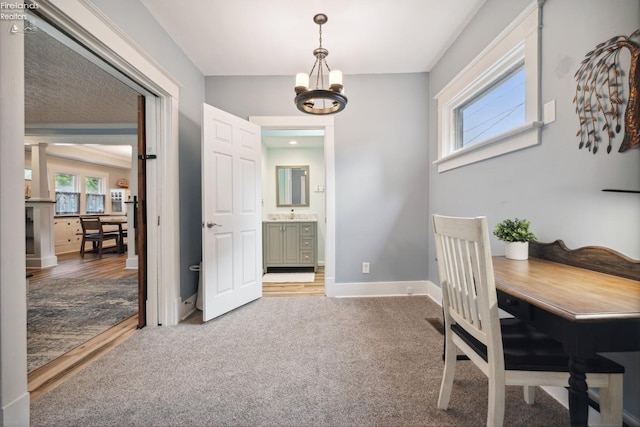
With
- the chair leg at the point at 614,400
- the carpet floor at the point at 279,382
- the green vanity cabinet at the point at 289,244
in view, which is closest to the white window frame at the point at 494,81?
the chair leg at the point at 614,400

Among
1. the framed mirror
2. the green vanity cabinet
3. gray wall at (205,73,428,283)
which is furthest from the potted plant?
the framed mirror

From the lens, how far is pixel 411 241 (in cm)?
298

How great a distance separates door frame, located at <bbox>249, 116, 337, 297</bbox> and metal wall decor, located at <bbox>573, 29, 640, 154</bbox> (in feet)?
6.67

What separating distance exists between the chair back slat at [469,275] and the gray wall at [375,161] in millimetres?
1710

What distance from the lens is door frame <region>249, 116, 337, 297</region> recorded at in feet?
9.51

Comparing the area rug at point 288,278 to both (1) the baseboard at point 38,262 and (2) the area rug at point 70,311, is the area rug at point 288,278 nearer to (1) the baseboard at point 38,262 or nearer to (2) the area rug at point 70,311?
(2) the area rug at point 70,311

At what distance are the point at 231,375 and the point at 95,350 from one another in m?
1.14

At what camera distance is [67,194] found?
21.4ft

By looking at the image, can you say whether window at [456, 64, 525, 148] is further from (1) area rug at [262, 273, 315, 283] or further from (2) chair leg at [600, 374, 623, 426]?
(1) area rug at [262, 273, 315, 283]

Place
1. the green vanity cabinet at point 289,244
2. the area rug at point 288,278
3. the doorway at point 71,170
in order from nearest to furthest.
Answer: the doorway at point 71,170 < the area rug at point 288,278 < the green vanity cabinet at point 289,244

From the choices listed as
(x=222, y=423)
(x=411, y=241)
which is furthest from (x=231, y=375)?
(x=411, y=241)

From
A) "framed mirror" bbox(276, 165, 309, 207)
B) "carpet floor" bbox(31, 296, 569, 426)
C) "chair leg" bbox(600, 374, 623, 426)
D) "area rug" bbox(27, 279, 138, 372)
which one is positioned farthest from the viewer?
"framed mirror" bbox(276, 165, 309, 207)

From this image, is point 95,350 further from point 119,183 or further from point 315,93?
point 119,183

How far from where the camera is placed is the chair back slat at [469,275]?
2.95 feet
